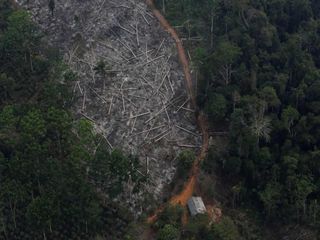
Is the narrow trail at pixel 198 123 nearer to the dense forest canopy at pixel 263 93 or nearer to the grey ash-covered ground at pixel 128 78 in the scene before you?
the grey ash-covered ground at pixel 128 78

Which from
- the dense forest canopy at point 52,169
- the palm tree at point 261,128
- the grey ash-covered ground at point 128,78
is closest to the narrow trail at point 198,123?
the grey ash-covered ground at point 128,78

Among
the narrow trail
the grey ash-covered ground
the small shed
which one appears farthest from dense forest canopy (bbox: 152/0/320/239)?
the small shed

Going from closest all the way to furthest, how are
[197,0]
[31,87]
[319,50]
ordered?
[31,87], [319,50], [197,0]

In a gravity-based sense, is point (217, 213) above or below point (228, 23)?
below

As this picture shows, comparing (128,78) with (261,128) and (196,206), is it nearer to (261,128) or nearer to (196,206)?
(261,128)

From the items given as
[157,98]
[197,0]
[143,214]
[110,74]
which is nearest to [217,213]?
[143,214]

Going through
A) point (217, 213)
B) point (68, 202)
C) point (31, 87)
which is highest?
point (31, 87)

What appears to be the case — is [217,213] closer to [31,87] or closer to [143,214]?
[143,214]

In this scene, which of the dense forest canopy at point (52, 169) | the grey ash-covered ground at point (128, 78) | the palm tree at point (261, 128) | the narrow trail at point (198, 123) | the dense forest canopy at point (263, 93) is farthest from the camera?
the grey ash-covered ground at point (128, 78)
